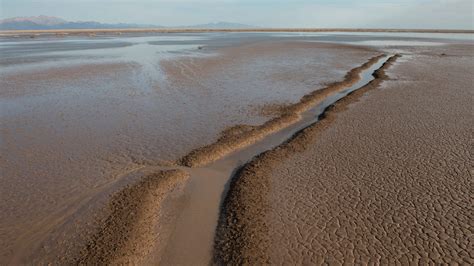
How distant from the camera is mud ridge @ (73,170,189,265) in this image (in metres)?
6.07

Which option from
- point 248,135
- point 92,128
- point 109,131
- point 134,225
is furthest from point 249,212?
point 92,128

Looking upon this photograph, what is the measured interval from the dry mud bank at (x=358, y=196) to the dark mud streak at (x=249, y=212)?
20mm

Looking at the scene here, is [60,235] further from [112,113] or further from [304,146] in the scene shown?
[112,113]

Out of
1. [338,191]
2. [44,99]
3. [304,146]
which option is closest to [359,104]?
[304,146]

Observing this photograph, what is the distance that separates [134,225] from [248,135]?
571cm

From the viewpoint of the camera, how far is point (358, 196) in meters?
8.07

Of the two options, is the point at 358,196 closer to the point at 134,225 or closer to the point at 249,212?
the point at 249,212

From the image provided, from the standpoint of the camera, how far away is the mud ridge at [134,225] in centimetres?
607

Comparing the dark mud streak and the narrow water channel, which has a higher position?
the dark mud streak

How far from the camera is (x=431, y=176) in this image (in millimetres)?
8992

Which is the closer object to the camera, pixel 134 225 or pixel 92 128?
pixel 134 225

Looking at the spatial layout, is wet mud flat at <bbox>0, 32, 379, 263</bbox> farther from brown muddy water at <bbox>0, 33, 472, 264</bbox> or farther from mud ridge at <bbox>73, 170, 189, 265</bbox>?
mud ridge at <bbox>73, 170, 189, 265</bbox>

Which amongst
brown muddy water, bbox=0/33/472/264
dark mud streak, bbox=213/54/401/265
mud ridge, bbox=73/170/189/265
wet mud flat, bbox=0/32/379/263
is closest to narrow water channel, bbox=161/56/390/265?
brown muddy water, bbox=0/33/472/264

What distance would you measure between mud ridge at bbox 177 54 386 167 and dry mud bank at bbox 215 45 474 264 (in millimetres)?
1113
